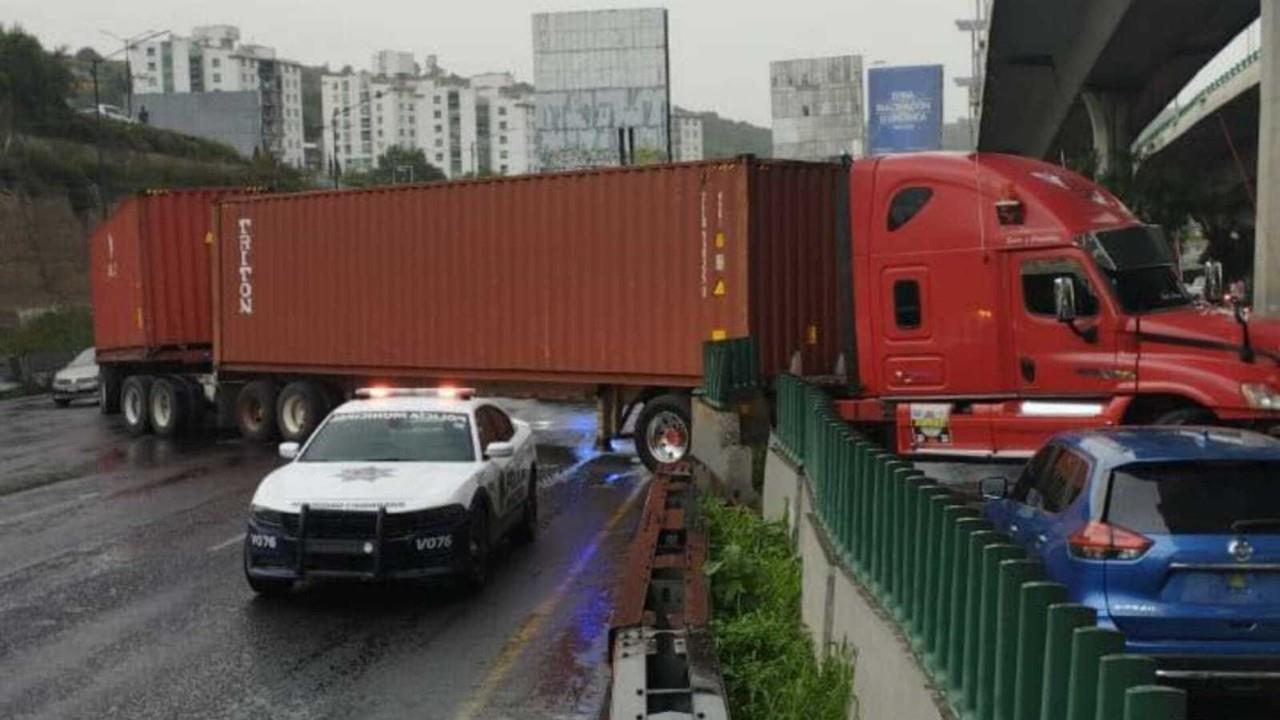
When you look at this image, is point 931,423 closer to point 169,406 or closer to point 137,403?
point 169,406

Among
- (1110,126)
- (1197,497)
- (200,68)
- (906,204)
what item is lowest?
(1197,497)

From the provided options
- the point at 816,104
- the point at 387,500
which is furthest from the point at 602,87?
the point at 387,500

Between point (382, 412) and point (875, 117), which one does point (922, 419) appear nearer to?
point (382, 412)

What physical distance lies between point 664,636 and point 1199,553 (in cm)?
268

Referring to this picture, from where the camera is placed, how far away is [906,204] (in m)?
13.0

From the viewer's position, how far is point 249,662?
824cm

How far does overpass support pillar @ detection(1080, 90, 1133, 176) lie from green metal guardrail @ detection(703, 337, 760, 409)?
28.5 meters

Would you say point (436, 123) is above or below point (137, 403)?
above

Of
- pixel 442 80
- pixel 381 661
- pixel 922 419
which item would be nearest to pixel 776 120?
pixel 922 419

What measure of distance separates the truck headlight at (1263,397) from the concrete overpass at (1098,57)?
17.2m

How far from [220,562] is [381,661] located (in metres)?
3.99

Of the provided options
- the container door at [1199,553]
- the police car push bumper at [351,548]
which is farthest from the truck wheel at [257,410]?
the container door at [1199,553]

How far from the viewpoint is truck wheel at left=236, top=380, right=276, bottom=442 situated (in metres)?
22.2

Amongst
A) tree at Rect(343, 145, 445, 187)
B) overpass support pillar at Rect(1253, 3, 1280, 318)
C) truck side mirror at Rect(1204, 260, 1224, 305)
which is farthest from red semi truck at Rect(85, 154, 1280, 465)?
tree at Rect(343, 145, 445, 187)
